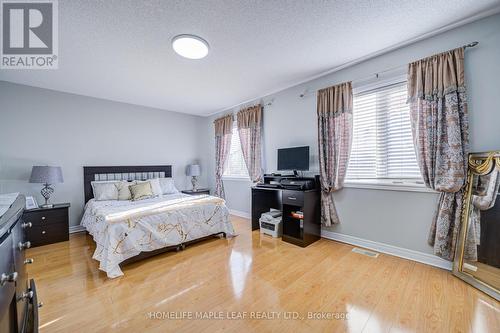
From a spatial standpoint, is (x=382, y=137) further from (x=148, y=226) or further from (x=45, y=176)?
(x=45, y=176)

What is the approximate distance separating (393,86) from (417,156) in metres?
0.92

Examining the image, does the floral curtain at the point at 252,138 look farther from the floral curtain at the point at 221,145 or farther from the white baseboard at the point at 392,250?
the white baseboard at the point at 392,250

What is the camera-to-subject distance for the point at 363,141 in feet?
9.30

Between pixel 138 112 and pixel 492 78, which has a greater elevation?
pixel 138 112

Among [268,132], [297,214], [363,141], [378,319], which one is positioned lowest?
[378,319]

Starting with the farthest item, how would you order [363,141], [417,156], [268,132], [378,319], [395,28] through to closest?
[268,132] < [363,141] < [417,156] < [395,28] < [378,319]

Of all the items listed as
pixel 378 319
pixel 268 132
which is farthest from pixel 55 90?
pixel 378 319

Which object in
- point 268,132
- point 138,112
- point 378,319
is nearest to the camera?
point 378,319

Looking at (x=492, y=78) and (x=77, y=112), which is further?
(x=77, y=112)

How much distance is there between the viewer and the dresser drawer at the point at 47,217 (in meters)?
3.01

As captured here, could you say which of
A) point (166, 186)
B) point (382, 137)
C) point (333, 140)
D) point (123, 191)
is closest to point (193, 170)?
point (166, 186)

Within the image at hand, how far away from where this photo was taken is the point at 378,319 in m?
1.57

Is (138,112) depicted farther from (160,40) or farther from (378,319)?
(378,319)

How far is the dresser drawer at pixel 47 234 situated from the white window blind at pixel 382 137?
14.6 ft
